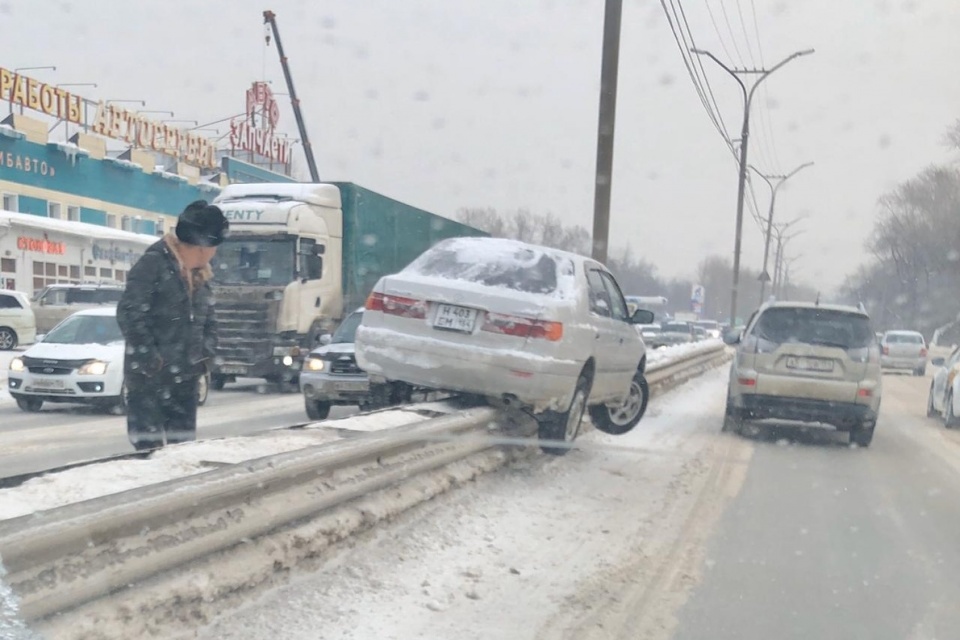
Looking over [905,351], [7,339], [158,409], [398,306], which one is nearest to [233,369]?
[398,306]

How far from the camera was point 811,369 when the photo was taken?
Answer: 12141mm

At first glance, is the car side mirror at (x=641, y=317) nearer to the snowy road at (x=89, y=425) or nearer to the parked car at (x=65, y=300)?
the snowy road at (x=89, y=425)

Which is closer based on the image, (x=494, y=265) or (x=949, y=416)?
(x=494, y=265)

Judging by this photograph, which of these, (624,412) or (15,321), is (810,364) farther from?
(15,321)

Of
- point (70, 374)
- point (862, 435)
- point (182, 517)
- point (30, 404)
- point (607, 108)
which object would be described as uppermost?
point (607, 108)

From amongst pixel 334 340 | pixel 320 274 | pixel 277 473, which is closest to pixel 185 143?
pixel 320 274

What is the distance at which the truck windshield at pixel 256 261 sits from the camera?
672 inches

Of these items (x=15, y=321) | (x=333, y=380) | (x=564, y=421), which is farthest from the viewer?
(x=15, y=321)

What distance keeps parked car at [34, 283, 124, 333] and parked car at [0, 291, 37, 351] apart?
85 cm

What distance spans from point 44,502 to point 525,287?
5.25 metres

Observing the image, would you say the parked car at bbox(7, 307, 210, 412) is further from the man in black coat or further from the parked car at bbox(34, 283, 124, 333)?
the parked car at bbox(34, 283, 124, 333)

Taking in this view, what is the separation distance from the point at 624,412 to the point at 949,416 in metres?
7.43

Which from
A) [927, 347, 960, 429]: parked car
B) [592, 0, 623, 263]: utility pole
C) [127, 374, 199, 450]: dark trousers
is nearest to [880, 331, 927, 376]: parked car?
[927, 347, 960, 429]: parked car

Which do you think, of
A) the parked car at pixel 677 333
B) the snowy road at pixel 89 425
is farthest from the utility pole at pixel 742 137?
the snowy road at pixel 89 425
